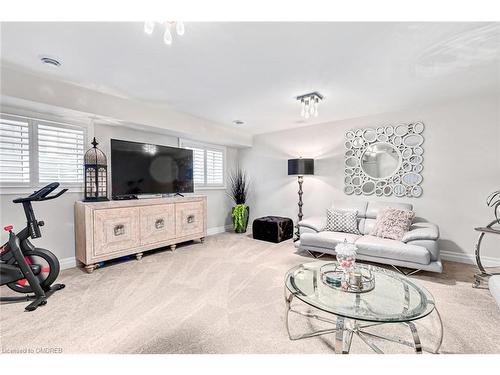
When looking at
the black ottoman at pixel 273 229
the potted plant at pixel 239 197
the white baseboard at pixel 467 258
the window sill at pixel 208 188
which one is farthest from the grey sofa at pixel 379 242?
the window sill at pixel 208 188

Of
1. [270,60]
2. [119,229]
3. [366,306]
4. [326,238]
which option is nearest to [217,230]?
[119,229]

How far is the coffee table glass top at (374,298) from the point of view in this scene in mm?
1375

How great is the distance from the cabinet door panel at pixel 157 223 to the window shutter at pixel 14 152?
1.43 m

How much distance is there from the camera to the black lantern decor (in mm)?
3111

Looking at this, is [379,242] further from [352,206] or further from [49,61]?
[49,61]

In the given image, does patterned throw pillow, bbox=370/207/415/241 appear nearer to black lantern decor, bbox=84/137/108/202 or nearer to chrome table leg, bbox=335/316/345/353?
chrome table leg, bbox=335/316/345/353

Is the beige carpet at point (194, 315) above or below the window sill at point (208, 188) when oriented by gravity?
below

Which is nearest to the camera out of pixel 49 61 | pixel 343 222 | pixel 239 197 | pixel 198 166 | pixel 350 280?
pixel 350 280

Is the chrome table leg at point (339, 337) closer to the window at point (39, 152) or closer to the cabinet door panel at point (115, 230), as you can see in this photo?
the cabinet door panel at point (115, 230)

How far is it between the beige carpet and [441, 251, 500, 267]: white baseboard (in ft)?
0.69

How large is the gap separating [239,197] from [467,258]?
13.5ft

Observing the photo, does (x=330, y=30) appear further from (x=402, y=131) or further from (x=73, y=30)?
(x=402, y=131)

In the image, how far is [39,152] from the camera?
114 inches
